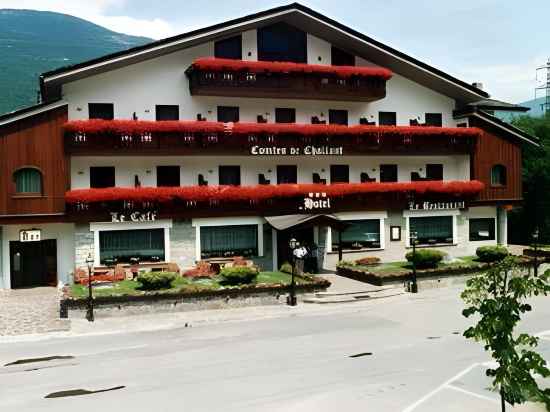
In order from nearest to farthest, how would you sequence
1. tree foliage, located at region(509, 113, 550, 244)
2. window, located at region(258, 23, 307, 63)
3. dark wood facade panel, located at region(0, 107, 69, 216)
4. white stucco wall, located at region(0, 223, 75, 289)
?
dark wood facade panel, located at region(0, 107, 69, 216)
white stucco wall, located at region(0, 223, 75, 289)
window, located at region(258, 23, 307, 63)
tree foliage, located at region(509, 113, 550, 244)

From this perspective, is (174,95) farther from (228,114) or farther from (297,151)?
(297,151)

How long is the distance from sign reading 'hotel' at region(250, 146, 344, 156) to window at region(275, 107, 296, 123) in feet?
7.77

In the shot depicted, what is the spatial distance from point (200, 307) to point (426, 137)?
64.0ft

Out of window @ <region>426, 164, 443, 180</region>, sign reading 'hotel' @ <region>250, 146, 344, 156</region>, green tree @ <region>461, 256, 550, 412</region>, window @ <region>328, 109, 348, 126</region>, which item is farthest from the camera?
window @ <region>426, 164, 443, 180</region>

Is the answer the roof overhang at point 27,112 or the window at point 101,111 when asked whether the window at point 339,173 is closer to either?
the window at point 101,111

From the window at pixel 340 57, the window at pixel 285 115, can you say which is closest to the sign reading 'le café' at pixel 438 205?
the window at pixel 285 115

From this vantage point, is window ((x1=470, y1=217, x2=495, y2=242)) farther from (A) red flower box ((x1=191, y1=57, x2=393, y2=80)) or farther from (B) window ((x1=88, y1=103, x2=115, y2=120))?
(B) window ((x1=88, y1=103, x2=115, y2=120))

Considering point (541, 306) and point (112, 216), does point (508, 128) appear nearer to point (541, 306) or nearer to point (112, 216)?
point (541, 306)

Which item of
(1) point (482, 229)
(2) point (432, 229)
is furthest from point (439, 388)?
(1) point (482, 229)

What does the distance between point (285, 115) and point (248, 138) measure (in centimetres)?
366

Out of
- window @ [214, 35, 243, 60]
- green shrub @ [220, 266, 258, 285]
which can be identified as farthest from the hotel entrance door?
window @ [214, 35, 243, 60]

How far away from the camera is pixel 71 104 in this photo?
31453 mm

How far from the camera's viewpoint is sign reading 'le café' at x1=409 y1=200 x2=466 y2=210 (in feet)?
122

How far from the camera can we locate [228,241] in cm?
3372
